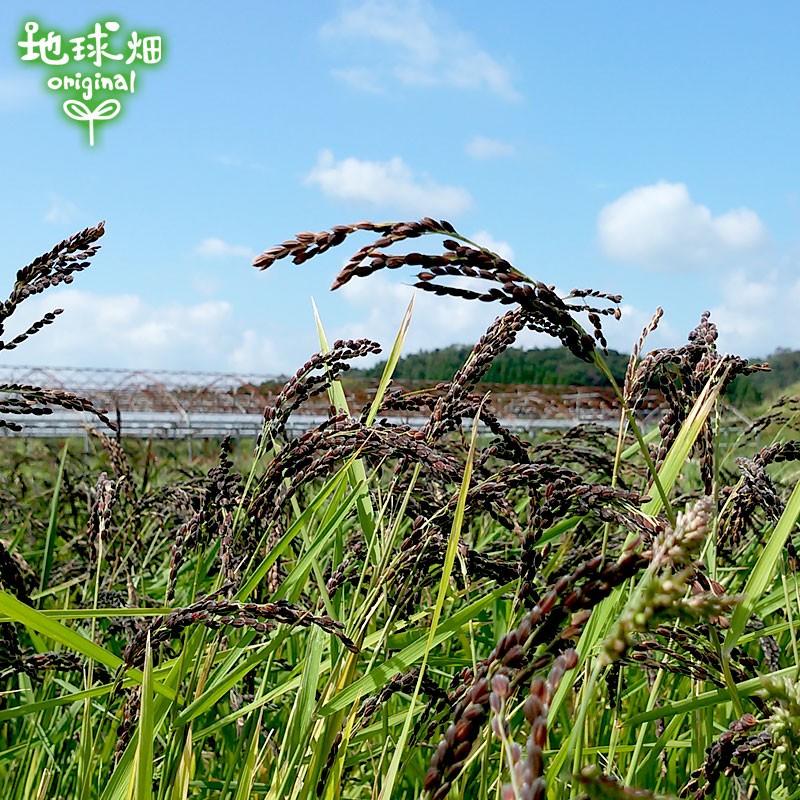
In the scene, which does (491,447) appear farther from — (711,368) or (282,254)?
(282,254)

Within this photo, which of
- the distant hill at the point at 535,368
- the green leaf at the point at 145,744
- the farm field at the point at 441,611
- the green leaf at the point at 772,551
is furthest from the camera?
the distant hill at the point at 535,368

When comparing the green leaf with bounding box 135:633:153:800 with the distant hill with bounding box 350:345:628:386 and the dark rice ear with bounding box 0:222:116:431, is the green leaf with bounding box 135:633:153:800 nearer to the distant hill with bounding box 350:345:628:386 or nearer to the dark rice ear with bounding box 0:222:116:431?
the dark rice ear with bounding box 0:222:116:431

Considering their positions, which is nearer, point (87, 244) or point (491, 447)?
point (87, 244)

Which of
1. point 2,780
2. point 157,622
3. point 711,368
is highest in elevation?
point 711,368

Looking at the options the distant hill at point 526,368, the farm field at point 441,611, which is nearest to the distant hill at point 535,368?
the distant hill at point 526,368

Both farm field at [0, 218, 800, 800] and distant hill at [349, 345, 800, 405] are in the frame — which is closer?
farm field at [0, 218, 800, 800]

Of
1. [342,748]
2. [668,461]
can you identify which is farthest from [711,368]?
[342,748]

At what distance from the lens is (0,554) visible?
5.50 ft

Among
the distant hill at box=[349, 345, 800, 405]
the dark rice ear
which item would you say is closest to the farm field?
the dark rice ear

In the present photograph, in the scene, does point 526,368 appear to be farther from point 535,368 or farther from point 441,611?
point 441,611

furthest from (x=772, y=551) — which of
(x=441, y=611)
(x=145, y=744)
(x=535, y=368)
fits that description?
(x=535, y=368)

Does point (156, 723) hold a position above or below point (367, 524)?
below

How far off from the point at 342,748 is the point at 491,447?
32.4 inches

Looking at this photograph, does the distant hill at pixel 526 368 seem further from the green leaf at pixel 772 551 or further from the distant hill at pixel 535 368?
the green leaf at pixel 772 551
